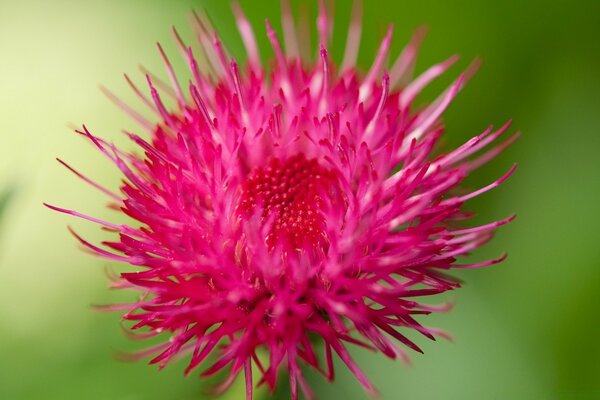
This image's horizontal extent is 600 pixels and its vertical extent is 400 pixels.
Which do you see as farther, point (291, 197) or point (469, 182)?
point (469, 182)

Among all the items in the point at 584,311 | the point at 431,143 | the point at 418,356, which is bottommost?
the point at 418,356

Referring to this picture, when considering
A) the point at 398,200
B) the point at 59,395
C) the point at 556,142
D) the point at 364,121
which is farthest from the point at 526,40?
the point at 59,395

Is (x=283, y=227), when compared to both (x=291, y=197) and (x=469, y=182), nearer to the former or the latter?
(x=291, y=197)

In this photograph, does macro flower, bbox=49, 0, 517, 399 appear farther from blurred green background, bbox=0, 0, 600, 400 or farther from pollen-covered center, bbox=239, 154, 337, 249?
blurred green background, bbox=0, 0, 600, 400

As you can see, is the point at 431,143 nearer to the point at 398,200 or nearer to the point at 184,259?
the point at 398,200

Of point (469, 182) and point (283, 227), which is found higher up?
point (469, 182)

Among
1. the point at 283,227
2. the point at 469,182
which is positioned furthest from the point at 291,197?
the point at 469,182
